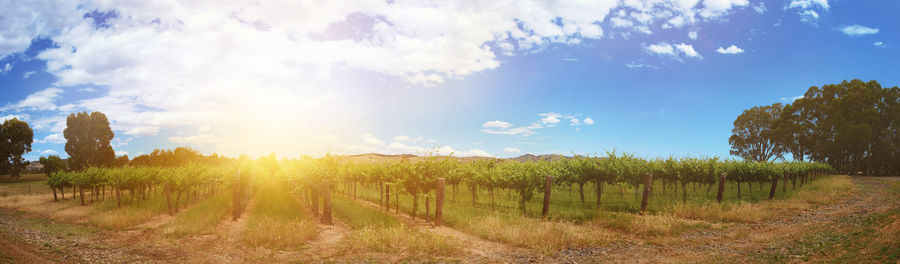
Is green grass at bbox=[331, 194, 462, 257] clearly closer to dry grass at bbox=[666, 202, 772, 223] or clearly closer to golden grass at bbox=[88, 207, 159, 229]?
dry grass at bbox=[666, 202, 772, 223]

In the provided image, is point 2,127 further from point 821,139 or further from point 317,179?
point 821,139

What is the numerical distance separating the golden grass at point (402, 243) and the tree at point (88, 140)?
279ft

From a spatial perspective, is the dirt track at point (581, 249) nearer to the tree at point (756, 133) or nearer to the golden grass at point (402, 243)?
the golden grass at point (402, 243)

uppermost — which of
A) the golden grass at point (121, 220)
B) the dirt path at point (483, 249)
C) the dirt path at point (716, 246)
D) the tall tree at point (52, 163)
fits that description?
the tall tree at point (52, 163)

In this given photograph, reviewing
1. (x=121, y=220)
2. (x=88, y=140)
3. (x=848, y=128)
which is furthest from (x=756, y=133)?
(x=88, y=140)

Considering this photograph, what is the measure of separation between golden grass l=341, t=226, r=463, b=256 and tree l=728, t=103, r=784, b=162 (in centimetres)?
8121

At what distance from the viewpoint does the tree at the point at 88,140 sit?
241ft

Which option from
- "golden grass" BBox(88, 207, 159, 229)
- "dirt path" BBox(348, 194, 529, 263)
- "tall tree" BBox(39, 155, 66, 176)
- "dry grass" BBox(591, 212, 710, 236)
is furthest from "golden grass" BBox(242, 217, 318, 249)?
"tall tree" BBox(39, 155, 66, 176)

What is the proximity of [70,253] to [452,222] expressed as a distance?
46.7 feet

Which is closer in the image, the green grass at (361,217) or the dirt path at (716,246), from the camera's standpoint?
the dirt path at (716,246)

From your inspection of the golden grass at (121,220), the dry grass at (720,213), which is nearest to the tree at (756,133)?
the dry grass at (720,213)

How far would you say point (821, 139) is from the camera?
63.5 m

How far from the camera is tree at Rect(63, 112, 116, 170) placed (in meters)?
73.4

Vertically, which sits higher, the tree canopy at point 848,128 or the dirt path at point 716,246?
the tree canopy at point 848,128
